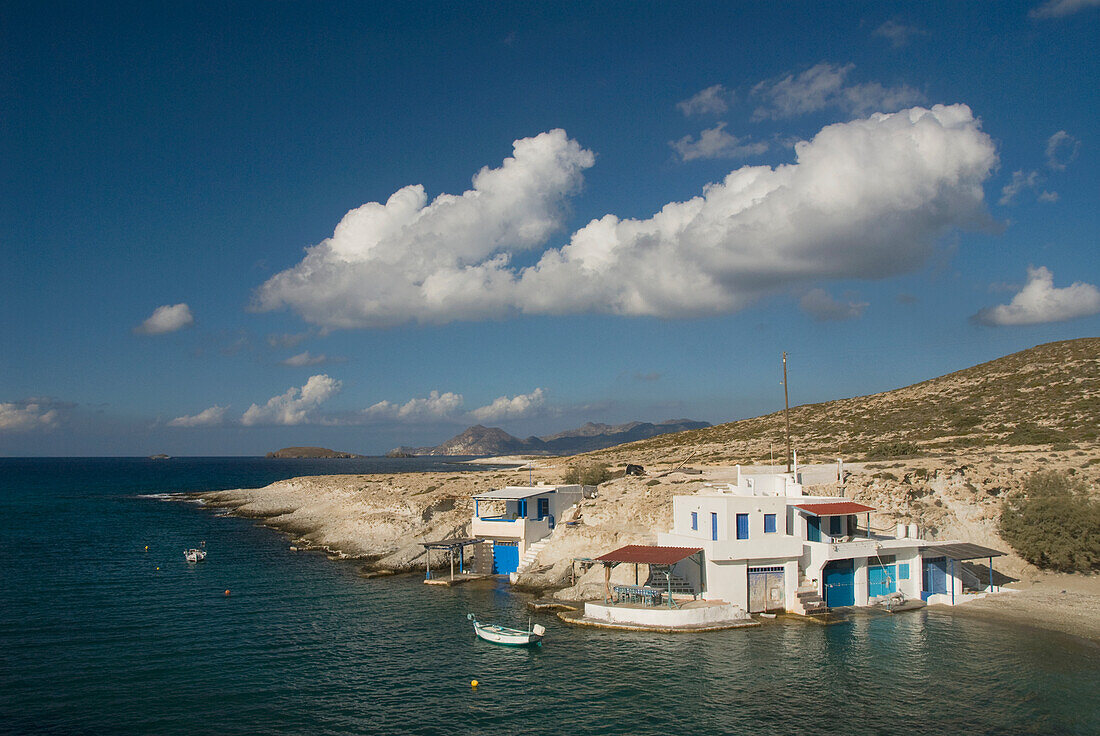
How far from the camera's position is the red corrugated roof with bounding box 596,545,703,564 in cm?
3703

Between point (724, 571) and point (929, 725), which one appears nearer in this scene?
point (929, 725)

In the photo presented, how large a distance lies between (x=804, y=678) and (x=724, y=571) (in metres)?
9.55

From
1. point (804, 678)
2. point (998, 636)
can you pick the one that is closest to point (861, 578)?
point (998, 636)

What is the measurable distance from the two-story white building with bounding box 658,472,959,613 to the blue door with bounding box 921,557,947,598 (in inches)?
21.0

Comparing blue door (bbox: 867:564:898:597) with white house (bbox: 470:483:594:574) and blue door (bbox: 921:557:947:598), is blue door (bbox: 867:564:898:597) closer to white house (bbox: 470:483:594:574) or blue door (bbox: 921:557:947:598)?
blue door (bbox: 921:557:947:598)

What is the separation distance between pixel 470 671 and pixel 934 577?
29753 mm

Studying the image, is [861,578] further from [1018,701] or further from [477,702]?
[477,702]

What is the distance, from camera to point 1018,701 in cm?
2572

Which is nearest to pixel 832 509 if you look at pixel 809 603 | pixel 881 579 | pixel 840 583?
pixel 840 583

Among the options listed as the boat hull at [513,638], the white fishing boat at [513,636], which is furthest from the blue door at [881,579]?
the boat hull at [513,638]

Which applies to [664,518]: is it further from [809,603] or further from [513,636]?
[513,636]

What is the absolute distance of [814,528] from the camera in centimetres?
4062

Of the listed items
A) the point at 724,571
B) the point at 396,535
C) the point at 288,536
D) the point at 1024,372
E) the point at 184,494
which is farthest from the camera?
the point at 184,494

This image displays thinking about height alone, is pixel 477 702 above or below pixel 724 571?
below
